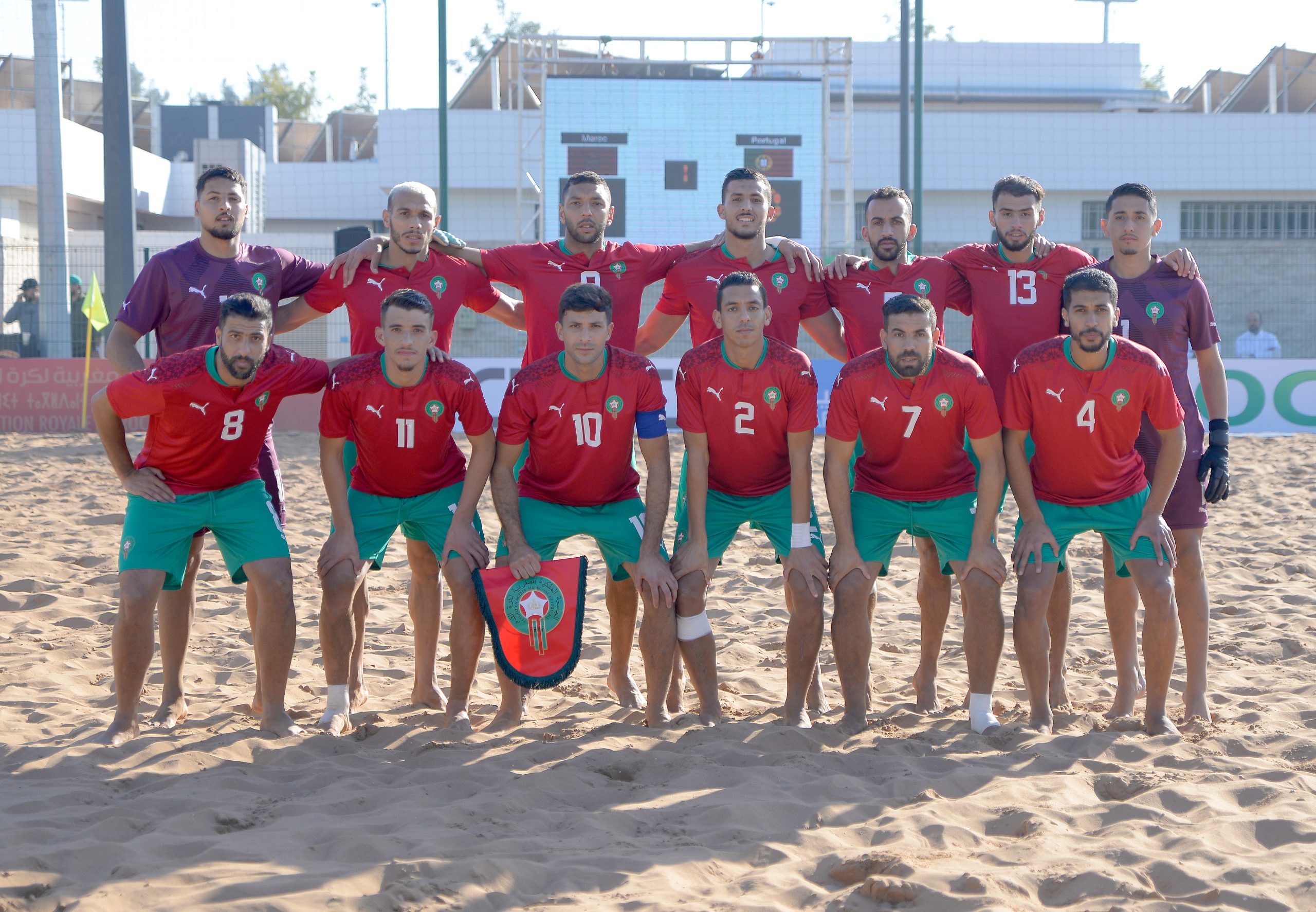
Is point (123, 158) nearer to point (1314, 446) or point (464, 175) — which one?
point (1314, 446)

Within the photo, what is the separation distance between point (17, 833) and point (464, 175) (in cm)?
2519

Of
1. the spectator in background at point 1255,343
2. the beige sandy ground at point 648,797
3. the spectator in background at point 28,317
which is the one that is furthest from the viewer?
the spectator in background at point 1255,343

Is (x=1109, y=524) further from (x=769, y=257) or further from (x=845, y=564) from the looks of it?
(x=769, y=257)

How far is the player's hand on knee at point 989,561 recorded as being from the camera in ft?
15.2

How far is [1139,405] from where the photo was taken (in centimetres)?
469

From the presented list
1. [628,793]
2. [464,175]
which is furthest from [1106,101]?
[628,793]

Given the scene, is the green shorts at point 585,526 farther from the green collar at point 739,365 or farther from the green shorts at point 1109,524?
the green shorts at point 1109,524

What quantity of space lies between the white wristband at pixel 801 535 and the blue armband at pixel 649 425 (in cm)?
66

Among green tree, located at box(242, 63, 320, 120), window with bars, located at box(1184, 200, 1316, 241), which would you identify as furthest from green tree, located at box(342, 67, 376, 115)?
window with bars, located at box(1184, 200, 1316, 241)

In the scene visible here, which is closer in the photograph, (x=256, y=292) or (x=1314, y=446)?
(x=256, y=292)

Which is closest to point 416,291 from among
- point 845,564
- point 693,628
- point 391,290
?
point 391,290

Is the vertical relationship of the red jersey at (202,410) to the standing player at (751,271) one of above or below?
below

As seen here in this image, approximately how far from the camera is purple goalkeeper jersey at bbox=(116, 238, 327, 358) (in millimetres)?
5113

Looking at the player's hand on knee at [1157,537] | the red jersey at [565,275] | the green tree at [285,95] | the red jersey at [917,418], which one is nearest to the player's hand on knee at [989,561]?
the red jersey at [917,418]
